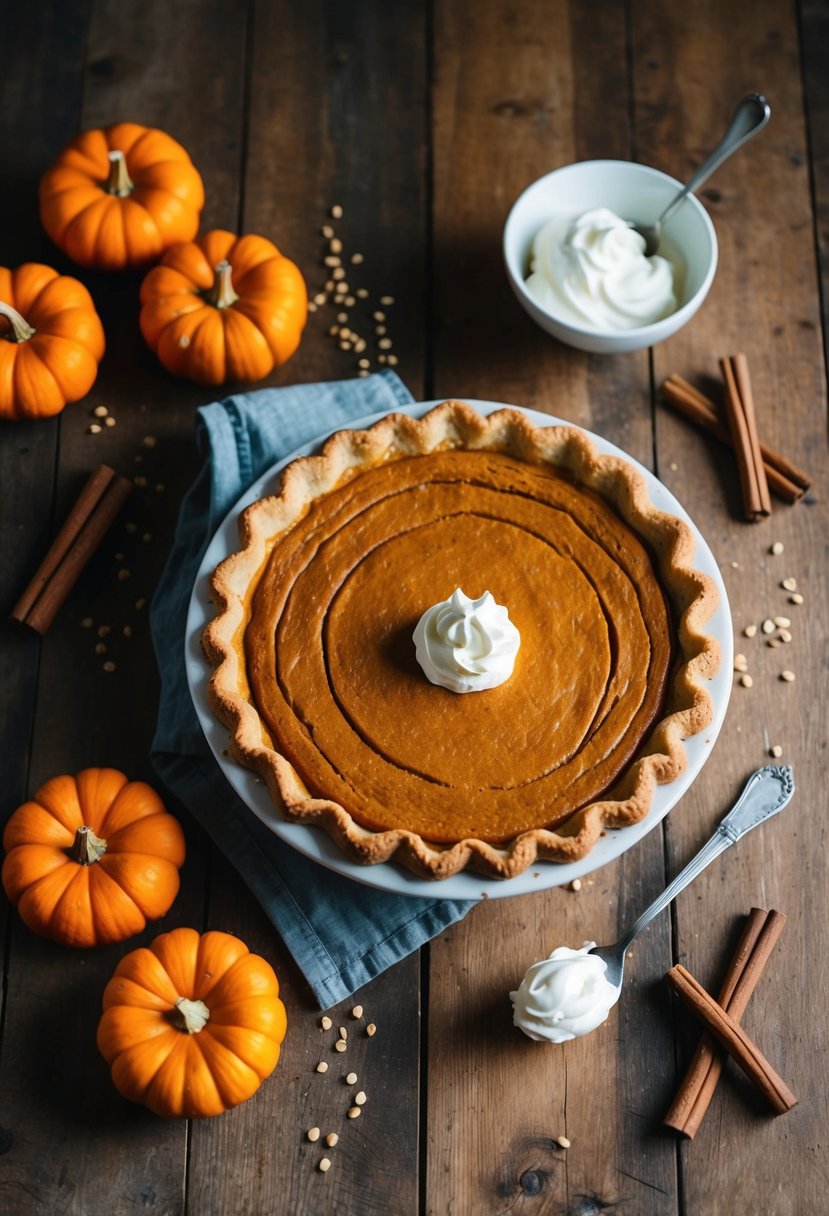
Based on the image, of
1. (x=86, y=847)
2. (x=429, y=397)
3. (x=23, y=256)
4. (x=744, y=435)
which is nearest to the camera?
(x=86, y=847)

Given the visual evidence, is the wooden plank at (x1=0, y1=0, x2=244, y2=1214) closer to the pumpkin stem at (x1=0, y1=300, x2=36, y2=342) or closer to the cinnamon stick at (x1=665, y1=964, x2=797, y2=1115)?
the pumpkin stem at (x1=0, y1=300, x2=36, y2=342)

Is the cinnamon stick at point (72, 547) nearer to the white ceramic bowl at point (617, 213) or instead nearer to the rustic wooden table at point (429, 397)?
the rustic wooden table at point (429, 397)

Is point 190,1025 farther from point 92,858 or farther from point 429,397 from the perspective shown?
point 429,397

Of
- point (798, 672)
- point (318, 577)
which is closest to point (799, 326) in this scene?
point (798, 672)

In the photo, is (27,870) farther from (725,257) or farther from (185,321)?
(725,257)

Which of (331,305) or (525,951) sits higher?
(331,305)

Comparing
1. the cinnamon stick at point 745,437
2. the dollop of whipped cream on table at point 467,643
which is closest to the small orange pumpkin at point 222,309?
the dollop of whipped cream on table at point 467,643

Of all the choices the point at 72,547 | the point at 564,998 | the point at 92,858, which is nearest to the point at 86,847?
the point at 92,858
